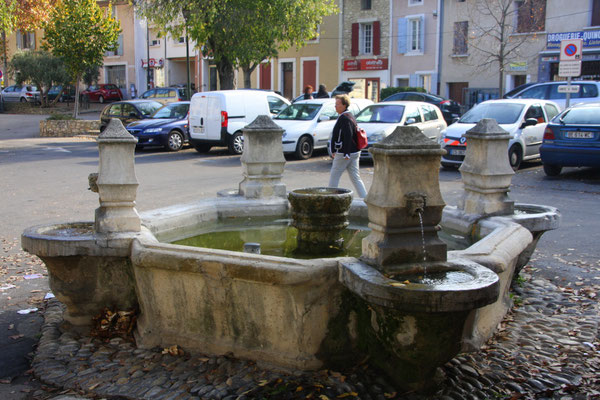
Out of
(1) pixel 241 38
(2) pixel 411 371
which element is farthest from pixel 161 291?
(1) pixel 241 38

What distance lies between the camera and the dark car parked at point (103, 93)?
46.0m

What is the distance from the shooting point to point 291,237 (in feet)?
21.2

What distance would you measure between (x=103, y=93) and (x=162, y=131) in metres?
28.9

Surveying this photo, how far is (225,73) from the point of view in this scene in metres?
23.5

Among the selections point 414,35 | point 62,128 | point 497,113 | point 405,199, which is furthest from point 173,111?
point 414,35

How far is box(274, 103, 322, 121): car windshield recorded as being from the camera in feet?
58.2

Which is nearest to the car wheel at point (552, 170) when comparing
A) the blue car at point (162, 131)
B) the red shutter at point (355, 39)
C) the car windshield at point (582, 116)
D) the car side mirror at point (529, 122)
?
the car windshield at point (582, 116)

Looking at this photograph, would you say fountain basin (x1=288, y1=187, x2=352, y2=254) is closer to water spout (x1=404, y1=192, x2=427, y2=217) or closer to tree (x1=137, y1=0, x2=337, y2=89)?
water spout (x1=404, y1=192, x2=427, y2=217)

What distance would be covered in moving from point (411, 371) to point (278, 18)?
2019cm

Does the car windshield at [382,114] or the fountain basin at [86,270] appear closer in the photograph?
the fountain basin at [86,270]

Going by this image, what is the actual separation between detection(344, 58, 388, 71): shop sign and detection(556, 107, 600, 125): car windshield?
77.3ft

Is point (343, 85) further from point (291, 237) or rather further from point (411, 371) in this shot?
point (411, 371)

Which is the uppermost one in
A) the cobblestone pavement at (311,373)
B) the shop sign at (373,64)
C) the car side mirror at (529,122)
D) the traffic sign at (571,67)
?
the shop sign at (373,64)

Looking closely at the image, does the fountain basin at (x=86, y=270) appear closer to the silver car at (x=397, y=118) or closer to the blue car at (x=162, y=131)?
the silver car at (x=397, y=118)
